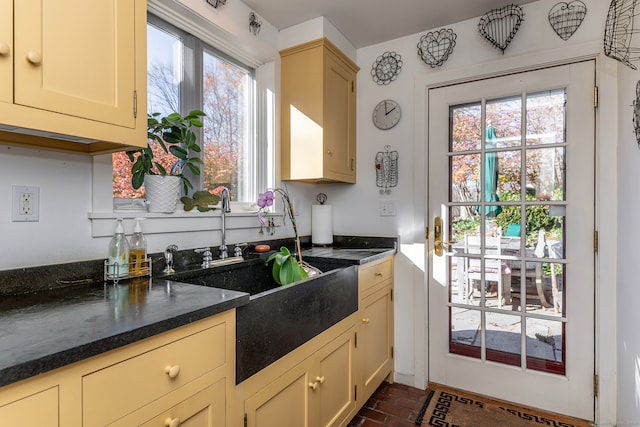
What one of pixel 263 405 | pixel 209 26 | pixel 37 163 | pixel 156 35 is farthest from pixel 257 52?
pixel 263 405

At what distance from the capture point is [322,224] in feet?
8.28

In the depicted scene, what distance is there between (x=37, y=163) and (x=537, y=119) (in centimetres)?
249

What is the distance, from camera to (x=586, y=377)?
1.92 metres

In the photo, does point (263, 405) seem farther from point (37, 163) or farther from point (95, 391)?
point (37, 163)

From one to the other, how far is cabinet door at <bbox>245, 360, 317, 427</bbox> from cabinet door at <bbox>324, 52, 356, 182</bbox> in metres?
1.25

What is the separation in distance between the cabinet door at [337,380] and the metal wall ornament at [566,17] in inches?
81.4

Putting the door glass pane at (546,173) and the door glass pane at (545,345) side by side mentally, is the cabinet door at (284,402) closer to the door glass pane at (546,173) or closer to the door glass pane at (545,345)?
the door glass pane at (545,345)

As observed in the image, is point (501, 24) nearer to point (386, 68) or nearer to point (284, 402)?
point (386, 68)

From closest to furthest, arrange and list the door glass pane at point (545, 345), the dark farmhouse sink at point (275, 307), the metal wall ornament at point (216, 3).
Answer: the dark farmhouse sink at point (275, 307), the metal wall ornament at point (216, 3), the door glass pane at point (545, 345)

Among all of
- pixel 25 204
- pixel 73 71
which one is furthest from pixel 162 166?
pixel 73 71

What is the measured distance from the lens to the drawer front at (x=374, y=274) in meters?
1.93

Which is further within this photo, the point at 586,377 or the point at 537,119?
the point at 537,119

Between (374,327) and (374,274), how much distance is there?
33cm

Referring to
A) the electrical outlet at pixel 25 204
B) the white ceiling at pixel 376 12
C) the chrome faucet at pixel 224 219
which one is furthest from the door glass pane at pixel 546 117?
the electrical outlet at pixel 25 204
